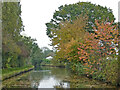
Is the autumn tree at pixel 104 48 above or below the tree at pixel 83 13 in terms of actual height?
below

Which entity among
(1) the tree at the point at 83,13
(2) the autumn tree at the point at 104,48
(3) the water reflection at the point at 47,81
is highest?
(1) the tree at the point at 83,13

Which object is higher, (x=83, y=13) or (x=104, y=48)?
(x=83, y=13)

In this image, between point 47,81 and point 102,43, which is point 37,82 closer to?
point 47,81

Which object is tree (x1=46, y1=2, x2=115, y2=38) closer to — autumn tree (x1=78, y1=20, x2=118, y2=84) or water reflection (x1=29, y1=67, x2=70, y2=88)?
water reflection (x1=29, y1=67, x2=70, y2=88)

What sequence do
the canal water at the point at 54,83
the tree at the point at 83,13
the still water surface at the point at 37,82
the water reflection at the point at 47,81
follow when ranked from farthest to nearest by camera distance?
the tree at the point at 83,13
the still water surface at the point at 37,82
the water reflection at the point at 47,81
the canal water at the point at 54,83

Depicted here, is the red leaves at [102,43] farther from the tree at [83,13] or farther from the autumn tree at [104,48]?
the tree at [83,13]

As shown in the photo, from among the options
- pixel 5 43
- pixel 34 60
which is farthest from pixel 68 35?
pixel 34 60

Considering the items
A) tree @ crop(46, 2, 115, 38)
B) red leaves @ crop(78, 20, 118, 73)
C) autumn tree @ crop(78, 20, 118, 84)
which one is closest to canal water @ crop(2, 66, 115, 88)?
autumn tree @ crop(78, 20, 118, 84)

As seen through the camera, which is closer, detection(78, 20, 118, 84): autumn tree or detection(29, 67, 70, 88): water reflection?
detection(29, 67, 70, 88): water reflection

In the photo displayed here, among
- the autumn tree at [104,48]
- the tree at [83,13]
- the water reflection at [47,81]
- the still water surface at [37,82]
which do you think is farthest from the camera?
the tree at [83,13]

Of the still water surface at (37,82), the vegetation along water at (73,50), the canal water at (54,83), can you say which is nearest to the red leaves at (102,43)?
the vegetation along water at (73,50)

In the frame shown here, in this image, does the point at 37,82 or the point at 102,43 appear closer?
the point at 102,43

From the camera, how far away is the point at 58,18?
38.0 m

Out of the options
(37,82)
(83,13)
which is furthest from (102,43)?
(83,13)
